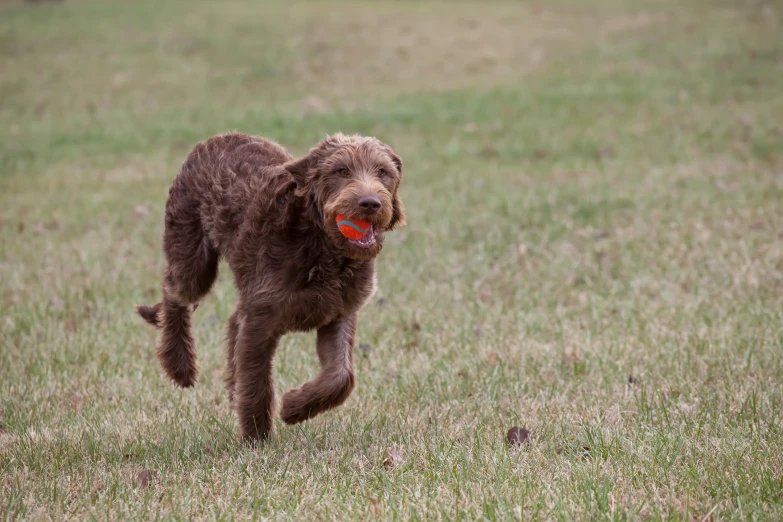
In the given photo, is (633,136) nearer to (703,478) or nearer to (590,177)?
(590,177)

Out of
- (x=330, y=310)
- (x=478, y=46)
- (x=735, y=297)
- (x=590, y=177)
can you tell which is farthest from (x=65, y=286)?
(x=478, y=46)

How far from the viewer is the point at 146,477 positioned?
3793 mm

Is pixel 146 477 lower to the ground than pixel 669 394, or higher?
higher

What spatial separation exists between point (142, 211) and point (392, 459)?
675 centimetres

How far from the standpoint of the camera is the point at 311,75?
19.6 m

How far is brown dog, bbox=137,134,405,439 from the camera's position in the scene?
395 cm

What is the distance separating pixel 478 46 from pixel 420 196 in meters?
13.1

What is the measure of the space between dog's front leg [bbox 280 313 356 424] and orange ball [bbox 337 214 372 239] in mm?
726

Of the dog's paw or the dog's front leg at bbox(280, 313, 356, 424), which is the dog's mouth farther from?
the dog's paw

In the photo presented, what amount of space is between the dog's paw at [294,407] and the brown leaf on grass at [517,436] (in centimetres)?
96

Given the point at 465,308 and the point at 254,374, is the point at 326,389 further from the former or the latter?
the point at 465,308

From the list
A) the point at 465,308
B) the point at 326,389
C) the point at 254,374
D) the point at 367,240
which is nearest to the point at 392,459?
the point at 326,389

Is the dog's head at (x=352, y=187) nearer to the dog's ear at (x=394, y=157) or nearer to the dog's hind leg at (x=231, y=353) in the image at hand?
the dog's ear at (x=394, y=157)

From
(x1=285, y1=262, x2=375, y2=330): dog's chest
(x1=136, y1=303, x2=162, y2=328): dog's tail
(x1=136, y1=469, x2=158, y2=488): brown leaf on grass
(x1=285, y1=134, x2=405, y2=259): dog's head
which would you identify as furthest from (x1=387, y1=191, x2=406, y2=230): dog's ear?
(x1=136, y1=303, x2=162, y2=328): dog's tail
